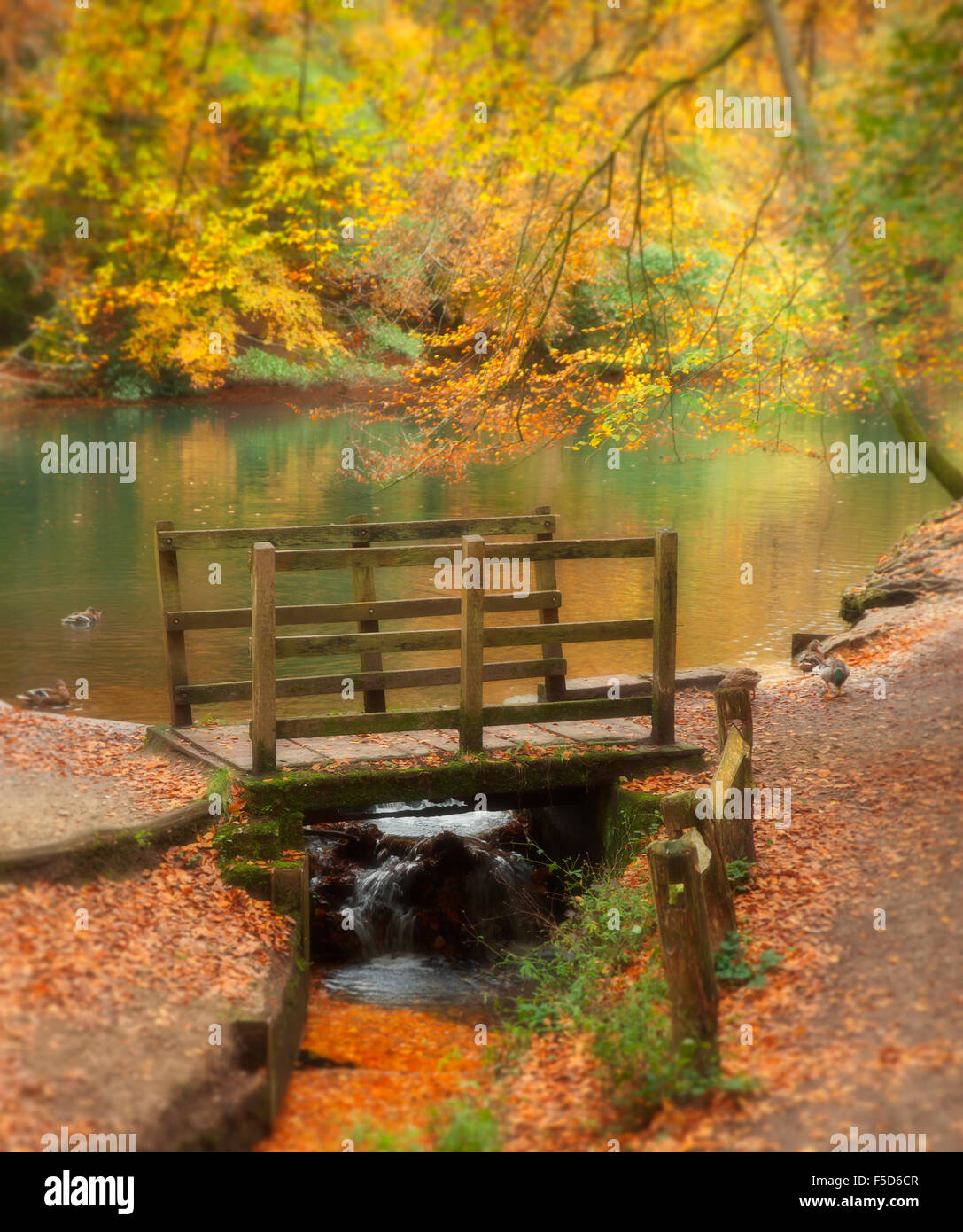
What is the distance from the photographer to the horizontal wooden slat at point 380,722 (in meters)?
9.03

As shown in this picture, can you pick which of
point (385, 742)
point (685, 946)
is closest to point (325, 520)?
point (385, 742)

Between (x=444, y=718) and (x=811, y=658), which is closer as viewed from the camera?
(x=444, y=718)

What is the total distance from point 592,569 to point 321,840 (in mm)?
13897

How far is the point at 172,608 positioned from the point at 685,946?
546cm

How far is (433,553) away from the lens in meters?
9.26

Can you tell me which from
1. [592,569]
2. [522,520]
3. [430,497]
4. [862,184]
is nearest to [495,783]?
[522,520]

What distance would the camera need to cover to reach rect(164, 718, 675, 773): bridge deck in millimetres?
9219

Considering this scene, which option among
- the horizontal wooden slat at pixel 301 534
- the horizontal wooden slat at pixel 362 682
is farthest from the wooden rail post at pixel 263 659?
the horizontal wooden slat at pixel 301 534

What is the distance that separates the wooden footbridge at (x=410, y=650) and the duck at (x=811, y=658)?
5.08 m

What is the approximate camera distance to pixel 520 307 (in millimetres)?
12430

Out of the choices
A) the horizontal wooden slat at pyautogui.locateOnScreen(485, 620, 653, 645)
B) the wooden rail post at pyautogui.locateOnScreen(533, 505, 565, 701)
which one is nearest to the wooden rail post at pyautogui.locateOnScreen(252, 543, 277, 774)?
the horizontal wooden slat at pyautogui.locateOnScreen(485, 620, 653, 645)

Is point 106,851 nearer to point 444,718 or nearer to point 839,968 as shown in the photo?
point 444,718

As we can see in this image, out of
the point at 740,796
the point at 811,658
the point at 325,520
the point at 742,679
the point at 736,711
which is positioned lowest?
the point at 740,796

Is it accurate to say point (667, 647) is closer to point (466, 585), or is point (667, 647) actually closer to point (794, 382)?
point (466, 585)
